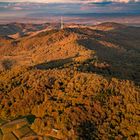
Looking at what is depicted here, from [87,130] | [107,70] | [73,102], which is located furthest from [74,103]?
[107,70]

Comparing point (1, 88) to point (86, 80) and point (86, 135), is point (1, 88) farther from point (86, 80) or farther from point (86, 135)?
point (86, 135)

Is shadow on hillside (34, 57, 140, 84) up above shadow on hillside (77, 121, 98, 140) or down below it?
above

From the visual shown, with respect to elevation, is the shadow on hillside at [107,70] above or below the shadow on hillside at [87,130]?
above

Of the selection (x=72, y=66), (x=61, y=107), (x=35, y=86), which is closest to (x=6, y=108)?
(x=35, y=86)

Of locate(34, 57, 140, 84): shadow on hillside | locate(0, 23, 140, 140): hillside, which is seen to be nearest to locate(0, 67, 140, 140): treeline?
locate(0, 23, 140, 140): hillside

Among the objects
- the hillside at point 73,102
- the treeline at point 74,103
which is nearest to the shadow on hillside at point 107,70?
the hillside at point 73,102

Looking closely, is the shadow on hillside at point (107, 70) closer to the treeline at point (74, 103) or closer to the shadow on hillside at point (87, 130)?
the treeline at point (74, 103)

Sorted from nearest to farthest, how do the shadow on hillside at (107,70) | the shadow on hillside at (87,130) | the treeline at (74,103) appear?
1. the shadow on hillside at (87,130)
2. the treeline at (74,103)
3. the shadow on hillside at (107,70)

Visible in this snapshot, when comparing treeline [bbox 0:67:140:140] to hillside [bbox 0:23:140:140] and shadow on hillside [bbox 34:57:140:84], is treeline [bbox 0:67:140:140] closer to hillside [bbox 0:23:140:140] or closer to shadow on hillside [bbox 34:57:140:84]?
hillside [bbox 0:23:140:140]

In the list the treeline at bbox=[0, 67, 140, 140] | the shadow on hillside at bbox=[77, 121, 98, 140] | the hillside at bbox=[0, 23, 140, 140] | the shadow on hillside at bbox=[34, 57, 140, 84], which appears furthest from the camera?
the shadow on hillside at bbox=[34, 57, 140, 84]

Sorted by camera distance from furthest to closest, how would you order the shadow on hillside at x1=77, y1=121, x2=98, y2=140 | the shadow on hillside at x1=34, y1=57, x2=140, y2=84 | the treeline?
the shadow on hillside at x1=34, y1=57, x2=140, y2=84
the treeline
the shadow on hillside at x1=77, y1=121, x2=98, y2=140

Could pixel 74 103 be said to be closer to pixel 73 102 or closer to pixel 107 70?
pixel 73 102
